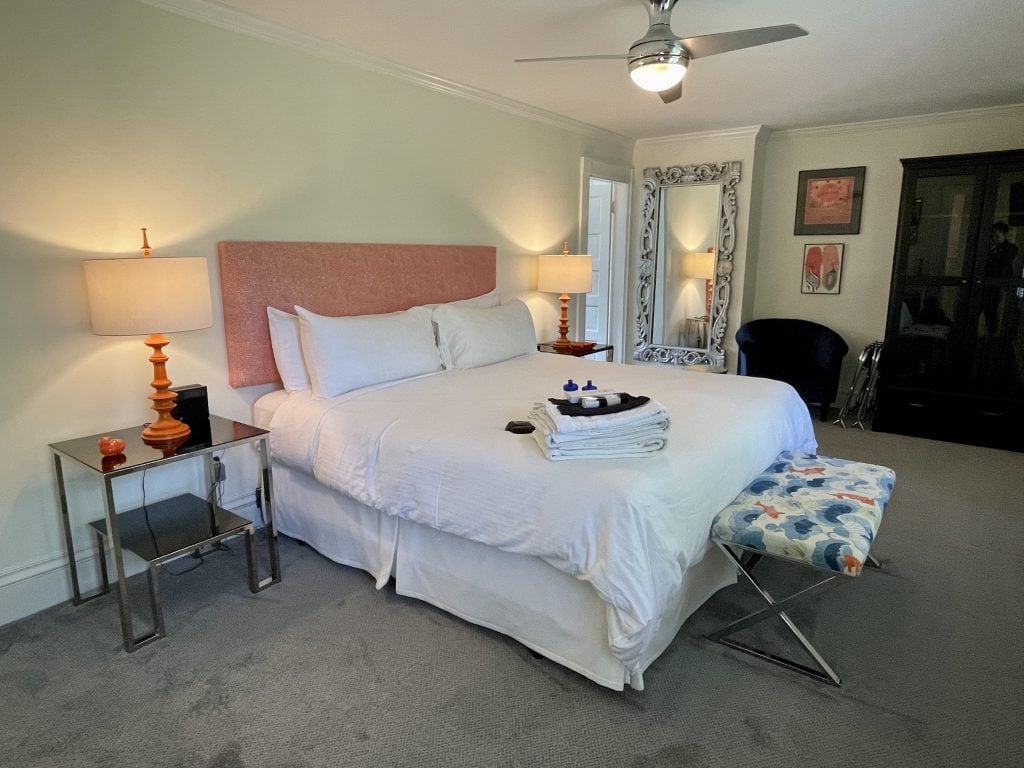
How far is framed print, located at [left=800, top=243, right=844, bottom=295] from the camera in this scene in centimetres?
520

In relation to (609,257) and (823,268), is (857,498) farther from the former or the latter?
(609,257)

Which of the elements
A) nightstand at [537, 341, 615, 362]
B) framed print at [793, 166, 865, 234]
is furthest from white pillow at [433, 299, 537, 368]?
framed print at [793, 166, 865, 234]

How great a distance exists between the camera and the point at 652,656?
2020 millimetres

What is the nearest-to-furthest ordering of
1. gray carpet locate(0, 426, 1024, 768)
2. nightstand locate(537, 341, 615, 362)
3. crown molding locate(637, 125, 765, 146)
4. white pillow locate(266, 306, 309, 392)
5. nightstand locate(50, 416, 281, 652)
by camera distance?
1. gray carpet locate(0, 426, 1024, 768)
2. nightstand locate(50, 416, 281, 652)
3. white pillow locate(266, 306, 309, 392)
4. nightstand locate(537, 341, 615, 362)
5. crown molding locate(637, 125, 765, 146)

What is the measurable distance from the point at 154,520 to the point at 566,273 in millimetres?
3046

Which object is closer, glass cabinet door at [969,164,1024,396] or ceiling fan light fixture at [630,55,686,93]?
ceiling fan light fixture at [630,55,686,93]

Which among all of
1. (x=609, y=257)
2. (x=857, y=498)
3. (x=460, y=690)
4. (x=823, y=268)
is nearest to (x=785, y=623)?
(x=857, y=498)

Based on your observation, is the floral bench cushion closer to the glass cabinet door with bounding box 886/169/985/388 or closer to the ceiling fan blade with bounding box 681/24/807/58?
the ceiling fan blade with bounding box 681/24/807/58

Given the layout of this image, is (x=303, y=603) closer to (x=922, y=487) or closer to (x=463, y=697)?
(x=463, y=697)

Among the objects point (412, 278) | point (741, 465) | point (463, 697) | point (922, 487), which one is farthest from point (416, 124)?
point (922, 487)

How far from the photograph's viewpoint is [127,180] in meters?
2.48

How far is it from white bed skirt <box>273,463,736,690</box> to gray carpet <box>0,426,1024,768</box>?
0.22ft

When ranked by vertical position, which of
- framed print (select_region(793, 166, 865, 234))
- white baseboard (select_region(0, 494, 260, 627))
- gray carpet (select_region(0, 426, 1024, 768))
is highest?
framed print (select_region(793, 166, 865, 234))

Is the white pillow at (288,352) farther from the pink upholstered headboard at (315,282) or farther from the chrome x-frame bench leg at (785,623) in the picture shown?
the chrome x-frame bench leg at (785,623)
